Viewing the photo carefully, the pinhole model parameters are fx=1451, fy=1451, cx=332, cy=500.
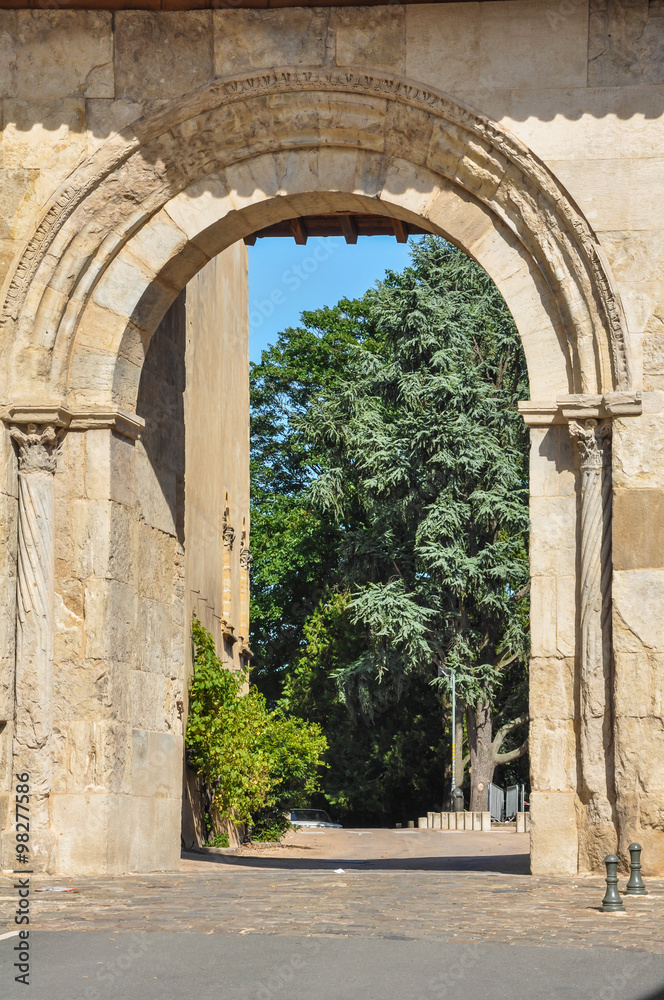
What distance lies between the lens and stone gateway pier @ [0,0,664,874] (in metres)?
9.77

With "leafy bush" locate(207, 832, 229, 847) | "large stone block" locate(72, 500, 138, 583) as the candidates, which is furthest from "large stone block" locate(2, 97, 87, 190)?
"leafy bush" locate(207, 832, 229, 847)

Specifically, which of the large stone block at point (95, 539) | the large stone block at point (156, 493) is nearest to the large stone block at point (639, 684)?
the large stone block at point (95, 539)

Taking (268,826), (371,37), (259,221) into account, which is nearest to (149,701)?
(259,221)

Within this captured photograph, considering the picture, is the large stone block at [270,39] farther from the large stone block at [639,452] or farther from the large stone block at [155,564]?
the large stone block at [155,564]

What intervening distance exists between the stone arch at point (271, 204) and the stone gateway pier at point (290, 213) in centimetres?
2

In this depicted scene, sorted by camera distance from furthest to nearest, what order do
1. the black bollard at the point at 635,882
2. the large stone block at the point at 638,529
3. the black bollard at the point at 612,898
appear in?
the large stone block at the point at 638,529, the black bollard at the point at 635,882, the black bollard at the point at 612,898

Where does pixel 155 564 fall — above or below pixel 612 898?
above

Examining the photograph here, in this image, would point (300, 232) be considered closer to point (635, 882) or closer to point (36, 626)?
point (36, 626)

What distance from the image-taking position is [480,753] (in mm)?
27438

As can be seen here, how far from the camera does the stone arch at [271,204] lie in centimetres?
1009

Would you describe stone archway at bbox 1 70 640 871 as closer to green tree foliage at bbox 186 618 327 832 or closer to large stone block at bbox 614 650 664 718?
large stone block at bbox 614 650 664 718

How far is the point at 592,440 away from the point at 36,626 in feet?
13.2

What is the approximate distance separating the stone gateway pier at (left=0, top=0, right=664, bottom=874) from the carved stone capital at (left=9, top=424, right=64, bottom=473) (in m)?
0.02

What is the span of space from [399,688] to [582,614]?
17.7m
